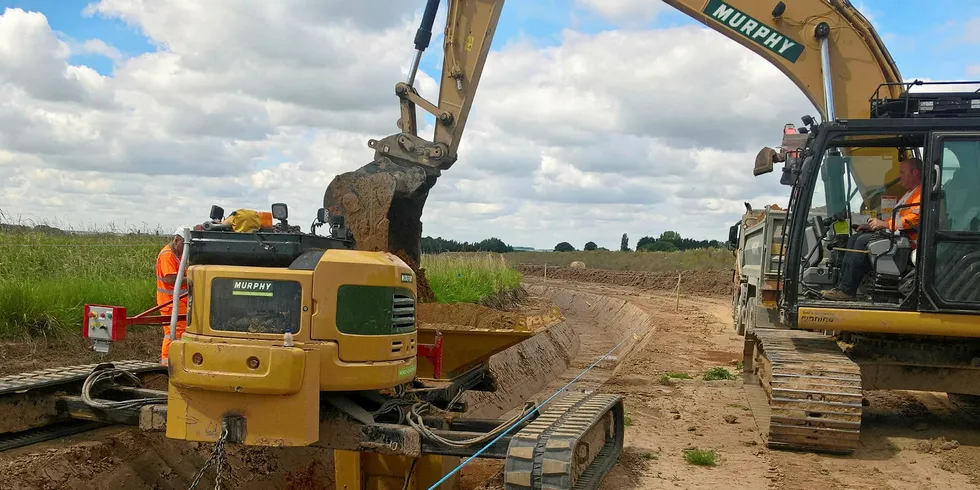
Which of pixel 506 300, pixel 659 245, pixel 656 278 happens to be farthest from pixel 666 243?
pixel 506 300

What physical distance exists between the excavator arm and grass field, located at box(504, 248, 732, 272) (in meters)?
24.9

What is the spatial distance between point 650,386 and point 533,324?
1888 mm

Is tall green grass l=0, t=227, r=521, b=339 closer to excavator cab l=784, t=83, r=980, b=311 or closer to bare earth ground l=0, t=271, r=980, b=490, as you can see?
bare earth ground l=0, t=271, r=980, b=490

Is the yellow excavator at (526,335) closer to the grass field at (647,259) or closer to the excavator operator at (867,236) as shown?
the excavator operator at (867,236)

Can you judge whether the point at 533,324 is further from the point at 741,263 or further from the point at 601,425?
the point at 741,263

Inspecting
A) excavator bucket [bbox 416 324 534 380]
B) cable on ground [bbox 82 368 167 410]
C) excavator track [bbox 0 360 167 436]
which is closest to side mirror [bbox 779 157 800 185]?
excavator bucket [bbox 416 324 534 380]

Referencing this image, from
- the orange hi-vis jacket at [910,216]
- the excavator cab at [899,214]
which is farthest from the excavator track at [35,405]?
the orange hi-vis jacket at [910,216]

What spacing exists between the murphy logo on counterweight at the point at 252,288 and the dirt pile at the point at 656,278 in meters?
28.8

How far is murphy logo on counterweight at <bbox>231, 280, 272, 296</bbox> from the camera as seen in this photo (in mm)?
4633

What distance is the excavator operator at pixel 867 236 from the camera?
651 cm

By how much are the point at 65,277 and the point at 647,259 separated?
39.4m

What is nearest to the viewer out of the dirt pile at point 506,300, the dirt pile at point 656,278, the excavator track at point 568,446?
the excavator track at point 568,446

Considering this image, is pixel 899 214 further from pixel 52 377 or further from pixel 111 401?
pixel 52 377

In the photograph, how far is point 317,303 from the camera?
15.2 feet
